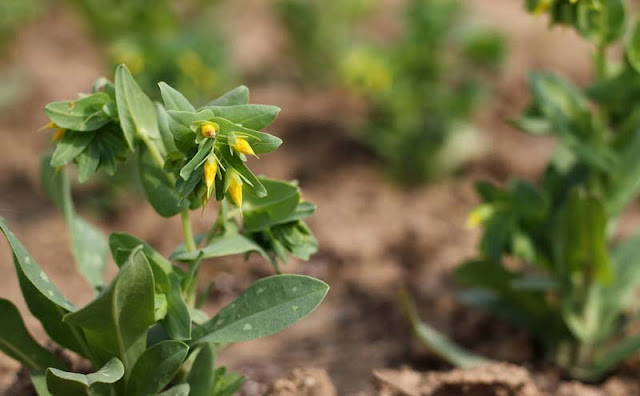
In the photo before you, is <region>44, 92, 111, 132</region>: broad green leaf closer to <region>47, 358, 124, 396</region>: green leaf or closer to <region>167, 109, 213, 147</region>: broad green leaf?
<region>167, 109, 213, 147</region>: broad green leaf

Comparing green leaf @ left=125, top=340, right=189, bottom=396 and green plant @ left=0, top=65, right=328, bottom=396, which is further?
green leaf @ left=125, top=340, right=189, bottom=396

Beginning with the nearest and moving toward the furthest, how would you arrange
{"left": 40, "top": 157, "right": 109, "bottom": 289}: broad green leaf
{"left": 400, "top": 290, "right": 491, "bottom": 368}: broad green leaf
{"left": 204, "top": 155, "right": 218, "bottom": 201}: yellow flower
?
{"left": 204, "top": 155, "right": 218, "bottom": 201}: yellow flower, {"left": 40, "top": 157, "right": 109, "bottom": 289}: broad green leaf, {"left": 400, "top": 290, "right": 491, "bottom": 368}: broad green leaf

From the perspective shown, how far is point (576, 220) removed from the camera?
2.88 metres

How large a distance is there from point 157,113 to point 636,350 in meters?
1.86

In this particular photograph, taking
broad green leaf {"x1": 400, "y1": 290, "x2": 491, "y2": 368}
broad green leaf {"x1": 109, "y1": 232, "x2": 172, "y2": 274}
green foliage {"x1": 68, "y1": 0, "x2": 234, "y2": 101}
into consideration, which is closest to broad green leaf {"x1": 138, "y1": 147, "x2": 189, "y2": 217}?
broad green leaf {"x1": 109, "y1": 232, "x2": 172, "y2": 274}

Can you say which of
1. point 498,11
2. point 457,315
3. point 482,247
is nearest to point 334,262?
point 457,315

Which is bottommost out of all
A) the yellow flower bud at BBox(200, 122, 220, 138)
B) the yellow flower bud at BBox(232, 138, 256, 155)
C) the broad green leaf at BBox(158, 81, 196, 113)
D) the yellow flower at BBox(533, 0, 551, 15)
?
the yellow flower bud at BBox(232, 138, 256, 155)

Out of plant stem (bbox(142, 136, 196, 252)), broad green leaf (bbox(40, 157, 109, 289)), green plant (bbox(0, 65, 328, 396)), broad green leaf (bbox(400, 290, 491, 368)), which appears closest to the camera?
green plant (bbox(0, 65, 328, 396))

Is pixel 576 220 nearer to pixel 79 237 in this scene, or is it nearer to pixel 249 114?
pixel 249 114

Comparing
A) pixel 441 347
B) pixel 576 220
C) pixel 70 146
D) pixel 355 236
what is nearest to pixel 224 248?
pixel 70 146

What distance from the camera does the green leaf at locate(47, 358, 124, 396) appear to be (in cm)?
205

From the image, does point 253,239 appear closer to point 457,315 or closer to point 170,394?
point 170,394

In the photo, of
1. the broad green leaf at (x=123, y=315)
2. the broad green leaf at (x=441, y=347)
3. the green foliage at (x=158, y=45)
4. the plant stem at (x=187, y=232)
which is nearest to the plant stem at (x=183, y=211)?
the plant stem at (x=187, y=232)

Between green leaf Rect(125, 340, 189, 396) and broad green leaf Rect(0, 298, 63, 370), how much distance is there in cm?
30
